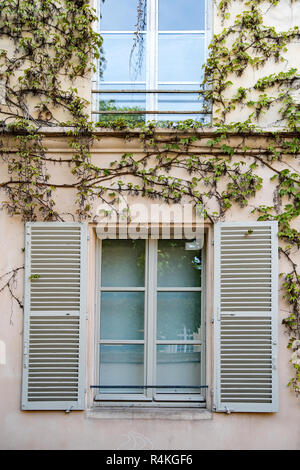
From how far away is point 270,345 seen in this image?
13.1 feet

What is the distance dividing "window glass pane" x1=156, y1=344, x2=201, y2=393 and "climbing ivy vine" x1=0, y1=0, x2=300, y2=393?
3.14ft

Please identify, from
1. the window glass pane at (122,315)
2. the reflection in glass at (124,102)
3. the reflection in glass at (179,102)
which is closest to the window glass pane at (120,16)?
the reflection in glass at (124,102)

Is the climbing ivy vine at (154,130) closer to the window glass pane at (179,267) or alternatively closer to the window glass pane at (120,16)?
the window glass pane at (120,16)

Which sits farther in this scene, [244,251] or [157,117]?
[157,117]

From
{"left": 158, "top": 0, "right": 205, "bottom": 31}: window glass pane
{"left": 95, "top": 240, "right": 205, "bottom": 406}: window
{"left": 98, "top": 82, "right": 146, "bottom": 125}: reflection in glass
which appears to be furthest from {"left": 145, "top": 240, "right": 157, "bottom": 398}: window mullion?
{"left": 158, "top": 0, "right": 205, "bottom": 31}: window glass pane

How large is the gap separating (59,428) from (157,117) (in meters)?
3.17

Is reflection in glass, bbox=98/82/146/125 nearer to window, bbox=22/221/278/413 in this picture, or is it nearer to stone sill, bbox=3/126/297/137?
stone sill, bbox=3/126/297/137

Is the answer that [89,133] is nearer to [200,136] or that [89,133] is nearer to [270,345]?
[200,136]

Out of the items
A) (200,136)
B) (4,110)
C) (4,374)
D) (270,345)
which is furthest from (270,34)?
(4,374)

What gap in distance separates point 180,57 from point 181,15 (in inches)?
17.4

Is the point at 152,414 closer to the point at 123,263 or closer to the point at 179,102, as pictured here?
the point at 123,263

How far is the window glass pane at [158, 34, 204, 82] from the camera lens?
175 inches

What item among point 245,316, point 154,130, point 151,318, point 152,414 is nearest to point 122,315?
point 151,318

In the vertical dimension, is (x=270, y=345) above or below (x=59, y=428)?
above
